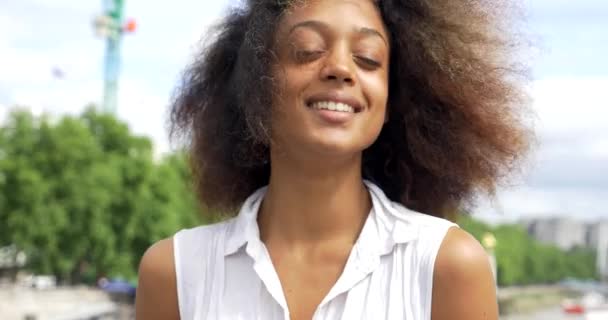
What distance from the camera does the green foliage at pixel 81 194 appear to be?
106 feet

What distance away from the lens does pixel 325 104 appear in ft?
8.61

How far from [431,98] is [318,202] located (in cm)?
42

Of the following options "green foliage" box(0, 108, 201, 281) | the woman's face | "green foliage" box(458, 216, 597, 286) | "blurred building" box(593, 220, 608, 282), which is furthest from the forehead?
"blurred building" box(593, 220, 608, 282)

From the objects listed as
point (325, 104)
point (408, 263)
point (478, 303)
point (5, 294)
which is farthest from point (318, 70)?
point (5, 294)

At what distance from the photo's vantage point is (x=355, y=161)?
9.11 feet

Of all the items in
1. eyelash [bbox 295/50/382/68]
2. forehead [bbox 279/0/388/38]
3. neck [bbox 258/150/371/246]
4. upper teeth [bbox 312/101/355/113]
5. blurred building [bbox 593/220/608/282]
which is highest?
forehead [bbox 279/0/388/38]

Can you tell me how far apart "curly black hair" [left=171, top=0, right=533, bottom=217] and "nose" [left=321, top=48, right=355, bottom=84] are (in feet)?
→ 0.53

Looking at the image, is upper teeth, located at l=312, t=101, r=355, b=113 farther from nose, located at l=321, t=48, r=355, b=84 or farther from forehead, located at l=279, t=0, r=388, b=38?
forehead, located at l=279, t=0, r=388, b=38

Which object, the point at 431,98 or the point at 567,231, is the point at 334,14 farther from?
the point at 567,231

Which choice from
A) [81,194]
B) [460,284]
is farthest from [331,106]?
[81,194]

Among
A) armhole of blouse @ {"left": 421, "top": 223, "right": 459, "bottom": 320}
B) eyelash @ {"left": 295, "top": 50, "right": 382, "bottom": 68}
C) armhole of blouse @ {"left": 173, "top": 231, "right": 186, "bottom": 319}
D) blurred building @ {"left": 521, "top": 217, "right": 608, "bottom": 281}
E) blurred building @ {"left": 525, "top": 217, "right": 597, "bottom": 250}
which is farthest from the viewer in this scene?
blurred building @ {"left": 525, "top": 217, "right": 597, "bottom": 250}

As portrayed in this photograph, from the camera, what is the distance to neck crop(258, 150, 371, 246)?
275 centimetres

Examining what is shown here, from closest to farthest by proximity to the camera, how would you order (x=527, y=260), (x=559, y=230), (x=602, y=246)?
(x=527, y=260) < (x=602, y=246) < (x=559, y=230)

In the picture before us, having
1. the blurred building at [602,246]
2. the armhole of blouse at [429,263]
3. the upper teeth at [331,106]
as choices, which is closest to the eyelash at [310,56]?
the upper teeth at [331,106]
